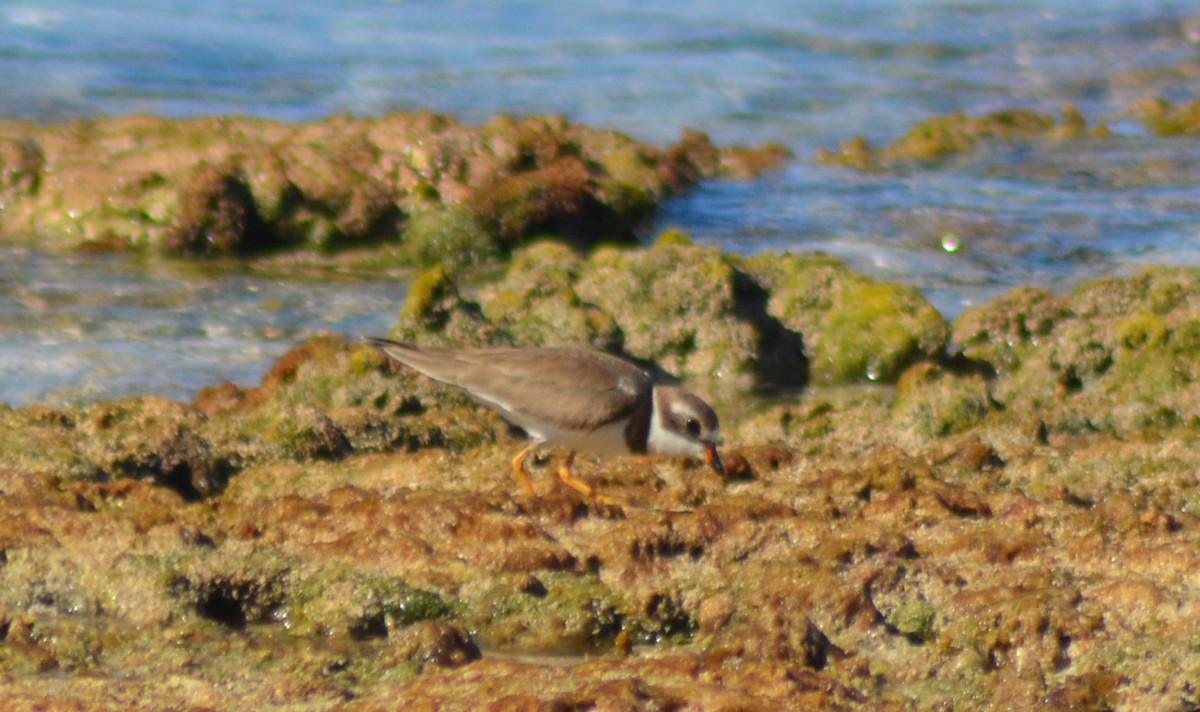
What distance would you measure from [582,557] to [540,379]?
1.82m

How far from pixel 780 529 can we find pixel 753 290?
4.03 m

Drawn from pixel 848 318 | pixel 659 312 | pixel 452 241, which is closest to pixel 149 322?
pixel 452 241

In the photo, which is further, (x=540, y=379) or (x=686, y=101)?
(x=686, y=101)

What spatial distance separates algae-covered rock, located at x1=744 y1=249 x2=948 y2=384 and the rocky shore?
0.71 metres

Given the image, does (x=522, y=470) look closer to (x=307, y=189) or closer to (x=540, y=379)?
(x=540, y=379)

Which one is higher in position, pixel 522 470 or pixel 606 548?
pixel 606 548

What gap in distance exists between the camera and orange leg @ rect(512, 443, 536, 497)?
5129 millimetres

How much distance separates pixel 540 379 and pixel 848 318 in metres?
2.58

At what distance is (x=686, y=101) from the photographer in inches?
693

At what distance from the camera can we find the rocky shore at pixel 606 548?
3789mm

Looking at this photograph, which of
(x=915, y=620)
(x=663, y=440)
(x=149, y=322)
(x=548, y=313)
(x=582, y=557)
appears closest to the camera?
(x=915, y=620)

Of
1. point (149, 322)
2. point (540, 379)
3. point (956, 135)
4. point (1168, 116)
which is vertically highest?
point (1168, 116)

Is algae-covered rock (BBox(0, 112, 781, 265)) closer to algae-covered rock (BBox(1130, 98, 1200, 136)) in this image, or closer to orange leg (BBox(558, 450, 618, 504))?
orange leg (BBox(558, 450, 618, 504))

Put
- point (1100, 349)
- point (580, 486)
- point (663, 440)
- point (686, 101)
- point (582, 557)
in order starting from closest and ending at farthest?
1. point (582, 557)
2. point (580, 486)
3. point (663, 440)
4. point (1100, 349)
5. point (686, 101)
